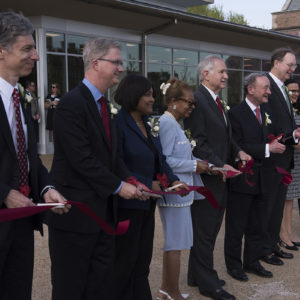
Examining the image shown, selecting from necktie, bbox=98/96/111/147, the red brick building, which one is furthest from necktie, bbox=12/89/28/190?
the red brick building

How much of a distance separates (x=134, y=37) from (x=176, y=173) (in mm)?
13030

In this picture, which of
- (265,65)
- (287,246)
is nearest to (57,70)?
(287,246)

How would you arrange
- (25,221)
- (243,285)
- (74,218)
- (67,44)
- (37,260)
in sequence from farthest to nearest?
1. (67,44)
2. (37,260)
3. (243,285)
4. (74,218)
5. (25,221)

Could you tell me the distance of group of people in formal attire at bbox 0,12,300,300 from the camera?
8.16ft

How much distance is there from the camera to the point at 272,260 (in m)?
5.10

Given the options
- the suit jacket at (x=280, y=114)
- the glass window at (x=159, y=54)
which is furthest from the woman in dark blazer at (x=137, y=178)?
the glass window at (x=159, y=54)

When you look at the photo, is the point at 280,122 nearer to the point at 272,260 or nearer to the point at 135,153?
the point at 272,260

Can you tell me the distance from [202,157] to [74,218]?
5.05ft

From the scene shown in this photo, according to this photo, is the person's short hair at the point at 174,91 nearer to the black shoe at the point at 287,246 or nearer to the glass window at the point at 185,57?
the black shoe at the point at 287,246

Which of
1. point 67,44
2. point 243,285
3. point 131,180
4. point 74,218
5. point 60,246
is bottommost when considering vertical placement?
point 243,285

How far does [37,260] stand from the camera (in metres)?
4.98

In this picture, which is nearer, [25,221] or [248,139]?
[25,221]

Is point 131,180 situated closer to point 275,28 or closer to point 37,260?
point 37,260

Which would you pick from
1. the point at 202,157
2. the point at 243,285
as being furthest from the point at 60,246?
the point at 243,285
